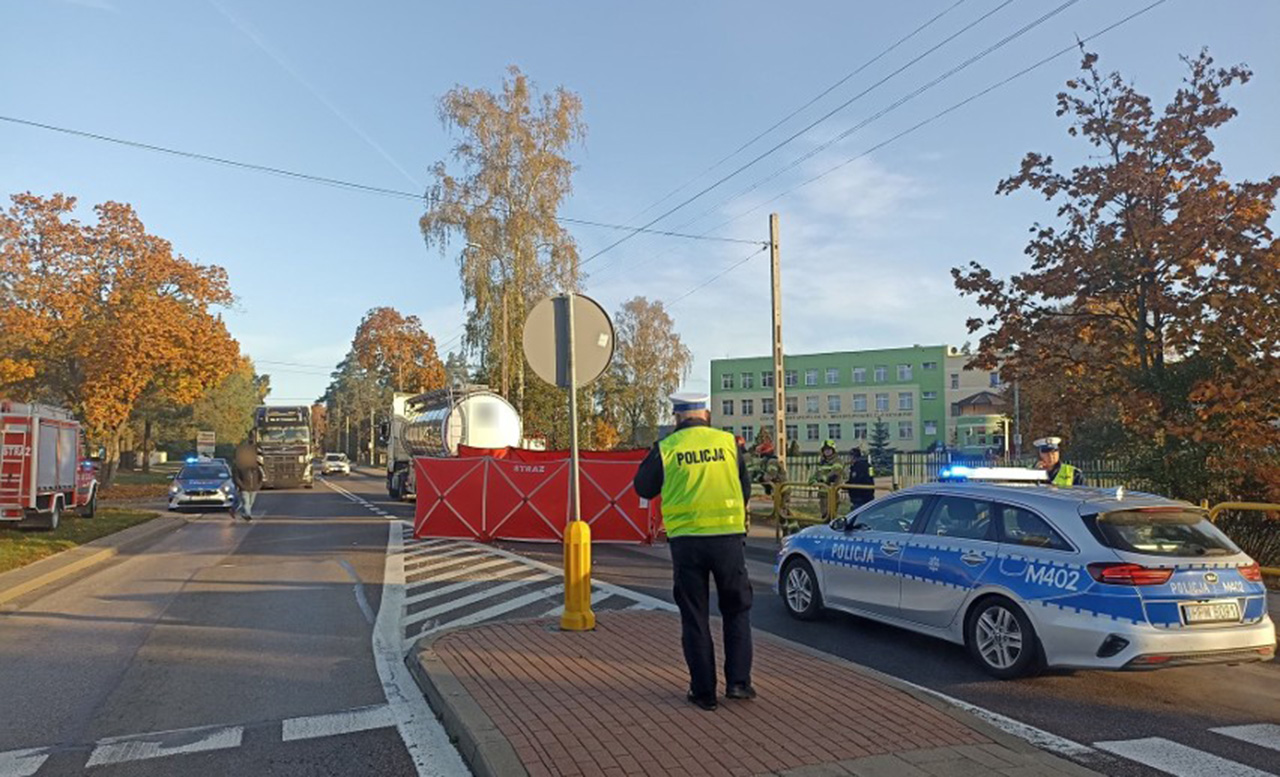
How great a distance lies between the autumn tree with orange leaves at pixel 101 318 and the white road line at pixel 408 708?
25674 mm

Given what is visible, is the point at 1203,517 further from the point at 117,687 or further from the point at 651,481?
the point at 117,687

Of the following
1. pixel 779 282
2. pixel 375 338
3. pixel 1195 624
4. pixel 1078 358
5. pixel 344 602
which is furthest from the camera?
pixel 375 338

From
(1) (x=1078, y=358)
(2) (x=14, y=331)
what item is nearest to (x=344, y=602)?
(1) (x=1078, y=358)

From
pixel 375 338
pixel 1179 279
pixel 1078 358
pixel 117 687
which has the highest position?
pixel 375 338

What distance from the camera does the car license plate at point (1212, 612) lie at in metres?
6.36

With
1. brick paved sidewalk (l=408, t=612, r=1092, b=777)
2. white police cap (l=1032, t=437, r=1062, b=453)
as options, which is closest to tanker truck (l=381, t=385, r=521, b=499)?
white police cap (l=1032, t=437, r=1062, b=453)

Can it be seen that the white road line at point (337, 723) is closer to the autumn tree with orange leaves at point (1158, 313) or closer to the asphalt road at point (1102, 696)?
the asphalt road at point (1102, 696)

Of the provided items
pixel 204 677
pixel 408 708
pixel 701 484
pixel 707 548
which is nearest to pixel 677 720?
pixel 707 548

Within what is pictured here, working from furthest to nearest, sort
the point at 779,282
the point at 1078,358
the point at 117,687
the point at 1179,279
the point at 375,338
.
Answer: the point at 375,338, the point at 779,282, the point at 1078,358, the point at 1179,279, the point at 117,687

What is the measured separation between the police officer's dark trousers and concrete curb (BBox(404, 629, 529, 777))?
47.5 inches

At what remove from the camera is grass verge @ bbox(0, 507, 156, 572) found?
14.6 m

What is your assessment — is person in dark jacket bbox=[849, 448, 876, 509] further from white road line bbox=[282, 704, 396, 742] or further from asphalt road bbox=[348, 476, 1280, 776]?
white road line bbox=[282, 704, 396, 742]

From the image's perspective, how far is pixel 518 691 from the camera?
19.7ft

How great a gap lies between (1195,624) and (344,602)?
318 inches
